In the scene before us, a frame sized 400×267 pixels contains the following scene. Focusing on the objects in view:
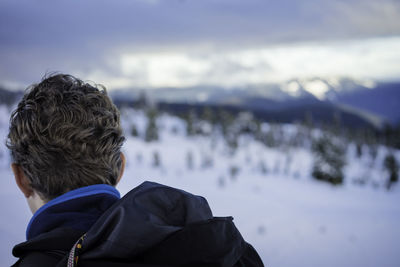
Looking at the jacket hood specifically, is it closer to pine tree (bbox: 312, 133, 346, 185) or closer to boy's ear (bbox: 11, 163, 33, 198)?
boy's ear (bbox: 11, 163, 33, 198)

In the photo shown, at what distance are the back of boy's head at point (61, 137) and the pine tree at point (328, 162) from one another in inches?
627

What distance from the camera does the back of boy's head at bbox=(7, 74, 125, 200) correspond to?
1.15 meters

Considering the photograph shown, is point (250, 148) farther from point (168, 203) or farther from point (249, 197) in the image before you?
point (168, 203)

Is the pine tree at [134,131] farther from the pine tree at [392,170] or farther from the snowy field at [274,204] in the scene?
the pine tree at [392,170]

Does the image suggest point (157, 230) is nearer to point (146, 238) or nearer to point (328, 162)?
point (146, 238)

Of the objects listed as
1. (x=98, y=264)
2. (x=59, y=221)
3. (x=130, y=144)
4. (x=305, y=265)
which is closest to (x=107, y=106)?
(x=59, y=221)

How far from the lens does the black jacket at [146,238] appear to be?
3.12ft

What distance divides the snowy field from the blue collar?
11.6 ft

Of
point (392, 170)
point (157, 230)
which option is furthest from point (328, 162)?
point (157, 230)

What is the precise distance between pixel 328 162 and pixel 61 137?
53.0ft

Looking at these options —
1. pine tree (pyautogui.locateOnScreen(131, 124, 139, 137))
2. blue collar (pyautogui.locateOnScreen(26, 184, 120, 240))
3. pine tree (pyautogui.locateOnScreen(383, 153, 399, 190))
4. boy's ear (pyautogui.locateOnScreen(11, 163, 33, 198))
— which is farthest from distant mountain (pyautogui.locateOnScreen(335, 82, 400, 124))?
boy's ear (pyautogui.locateOnScreen(11, 163, 33, 198))

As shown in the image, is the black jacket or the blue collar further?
the blue collar

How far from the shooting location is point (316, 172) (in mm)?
15680

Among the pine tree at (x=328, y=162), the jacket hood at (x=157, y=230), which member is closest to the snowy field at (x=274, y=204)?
the pine tree at (x=328, y=162)
